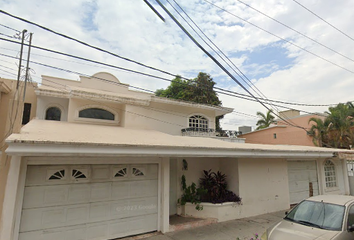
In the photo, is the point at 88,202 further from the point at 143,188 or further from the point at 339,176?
the point at 339,176

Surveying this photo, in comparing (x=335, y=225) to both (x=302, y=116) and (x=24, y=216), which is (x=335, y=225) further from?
(x=302, y=116)

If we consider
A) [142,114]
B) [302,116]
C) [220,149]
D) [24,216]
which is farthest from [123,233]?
[302,116]

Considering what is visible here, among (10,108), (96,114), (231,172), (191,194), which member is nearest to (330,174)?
(231,172)

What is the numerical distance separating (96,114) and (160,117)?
12.8 ft

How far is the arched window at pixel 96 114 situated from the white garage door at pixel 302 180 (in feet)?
34.0

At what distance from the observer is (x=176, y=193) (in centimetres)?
898

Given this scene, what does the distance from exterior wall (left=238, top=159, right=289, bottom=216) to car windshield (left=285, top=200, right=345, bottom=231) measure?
3203 millimetres

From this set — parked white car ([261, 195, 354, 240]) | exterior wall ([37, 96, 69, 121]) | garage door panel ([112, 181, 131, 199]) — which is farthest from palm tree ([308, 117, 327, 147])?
exterior wall ([37, 96, 69, 121])

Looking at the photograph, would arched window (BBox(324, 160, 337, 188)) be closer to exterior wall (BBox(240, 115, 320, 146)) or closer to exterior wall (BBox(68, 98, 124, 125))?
exterior wall (BBox(240, 115, 320, 146))

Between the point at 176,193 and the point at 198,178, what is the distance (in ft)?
3.98

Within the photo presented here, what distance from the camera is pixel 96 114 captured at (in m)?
12.5

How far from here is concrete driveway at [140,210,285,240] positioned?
641 cm

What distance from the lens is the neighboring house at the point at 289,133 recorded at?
24.3 meters

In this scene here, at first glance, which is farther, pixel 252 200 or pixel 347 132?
pixel 347 132
